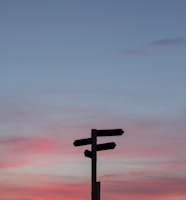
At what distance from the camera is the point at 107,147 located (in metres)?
17.6

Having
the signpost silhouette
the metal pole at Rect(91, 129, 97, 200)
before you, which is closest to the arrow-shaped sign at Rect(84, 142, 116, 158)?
the signpost silhouette

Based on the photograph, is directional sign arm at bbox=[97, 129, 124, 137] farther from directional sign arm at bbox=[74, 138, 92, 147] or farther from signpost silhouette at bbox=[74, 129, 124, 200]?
directional sign arm at bbox=[74, 138, 92, 147]

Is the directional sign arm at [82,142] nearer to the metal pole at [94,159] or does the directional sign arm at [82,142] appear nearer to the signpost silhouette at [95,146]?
the signpost silhouette at [95,146]

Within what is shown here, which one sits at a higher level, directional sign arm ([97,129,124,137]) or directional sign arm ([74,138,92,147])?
directional sign arm ([97,129,124,137])

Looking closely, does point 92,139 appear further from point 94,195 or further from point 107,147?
point 94,195

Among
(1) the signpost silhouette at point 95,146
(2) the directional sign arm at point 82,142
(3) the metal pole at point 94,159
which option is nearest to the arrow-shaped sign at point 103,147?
(1) the signpost silhouette at point 95,146

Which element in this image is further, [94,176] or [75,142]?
[75,142]

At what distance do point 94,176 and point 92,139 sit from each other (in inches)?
48.9

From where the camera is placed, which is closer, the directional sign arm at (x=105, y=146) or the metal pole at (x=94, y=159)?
the metal pole at (x=94, y=159)

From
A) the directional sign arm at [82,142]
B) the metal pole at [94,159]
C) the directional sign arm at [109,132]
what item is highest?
the directional sign arm at [109,132]

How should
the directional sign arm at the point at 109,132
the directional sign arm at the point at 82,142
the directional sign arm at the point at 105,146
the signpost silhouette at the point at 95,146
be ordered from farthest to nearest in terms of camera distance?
the directional sign arm at the point at 82,142 → the directional sign arm at the point at 109,132 → the directional sign arm at the point at 105,146 → the signpost silhouette at the point at 95,146

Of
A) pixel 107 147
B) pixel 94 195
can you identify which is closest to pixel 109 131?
pixel 107 147

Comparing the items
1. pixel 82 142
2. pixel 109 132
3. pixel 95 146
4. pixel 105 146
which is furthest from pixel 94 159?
pixel 109 132

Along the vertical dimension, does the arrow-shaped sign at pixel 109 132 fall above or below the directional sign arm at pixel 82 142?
above
